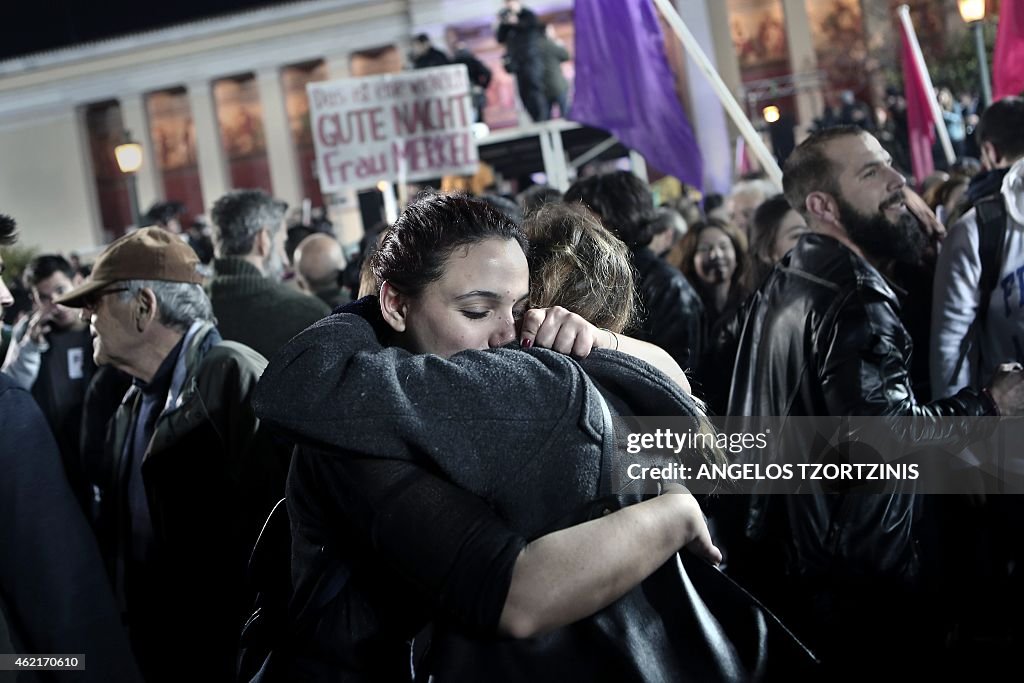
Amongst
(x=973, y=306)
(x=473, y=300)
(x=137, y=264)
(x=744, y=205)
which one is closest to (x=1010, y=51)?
(x=744, y=205)

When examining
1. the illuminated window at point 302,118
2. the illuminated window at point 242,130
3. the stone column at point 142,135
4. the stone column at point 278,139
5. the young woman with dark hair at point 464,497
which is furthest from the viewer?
the illuminated window at point 242,130

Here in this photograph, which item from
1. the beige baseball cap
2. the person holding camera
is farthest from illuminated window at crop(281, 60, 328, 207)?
the beige baseball cap

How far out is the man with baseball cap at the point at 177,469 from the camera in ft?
10.5

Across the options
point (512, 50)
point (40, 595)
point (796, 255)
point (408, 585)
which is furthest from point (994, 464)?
point (512, 50)

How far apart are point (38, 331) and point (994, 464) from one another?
476 cm

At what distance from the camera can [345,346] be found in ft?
5.58

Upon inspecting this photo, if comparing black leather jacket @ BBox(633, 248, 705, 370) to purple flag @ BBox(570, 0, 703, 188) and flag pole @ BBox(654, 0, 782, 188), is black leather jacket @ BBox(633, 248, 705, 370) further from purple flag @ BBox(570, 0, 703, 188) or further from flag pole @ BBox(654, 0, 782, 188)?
purple flag @ BBox(570, 0, 703, 188)

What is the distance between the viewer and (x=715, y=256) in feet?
18.9

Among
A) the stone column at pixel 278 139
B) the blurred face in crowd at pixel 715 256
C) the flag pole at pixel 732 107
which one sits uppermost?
the stone column at pixel 278 139

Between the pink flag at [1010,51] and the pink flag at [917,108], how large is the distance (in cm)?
164

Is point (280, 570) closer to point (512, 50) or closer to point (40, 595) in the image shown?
point (40, 595)

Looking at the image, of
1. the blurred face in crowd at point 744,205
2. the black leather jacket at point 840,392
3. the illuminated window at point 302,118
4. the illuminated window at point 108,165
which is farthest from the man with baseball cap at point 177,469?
the illuminated window at point 108,165

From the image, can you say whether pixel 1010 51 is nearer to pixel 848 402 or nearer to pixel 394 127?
pixel 394 127

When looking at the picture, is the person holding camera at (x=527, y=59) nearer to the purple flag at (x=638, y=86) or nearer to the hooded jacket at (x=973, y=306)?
the purple flag at (x=638, y=86)
